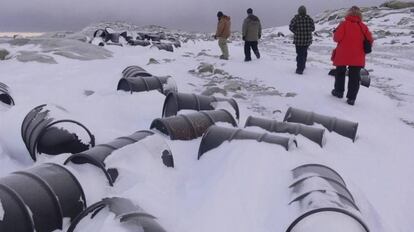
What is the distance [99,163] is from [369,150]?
3174 millimetres

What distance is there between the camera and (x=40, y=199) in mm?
2705

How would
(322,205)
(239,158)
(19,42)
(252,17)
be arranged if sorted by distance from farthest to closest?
(19,42), (252,17), (239,158), (322,205)

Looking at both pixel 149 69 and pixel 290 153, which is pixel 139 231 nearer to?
pixel 290 153

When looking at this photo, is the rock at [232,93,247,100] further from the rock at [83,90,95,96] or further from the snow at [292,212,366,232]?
the snow at [292,212,366,232]

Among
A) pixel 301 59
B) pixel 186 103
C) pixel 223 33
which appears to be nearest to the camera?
pixel 186 103

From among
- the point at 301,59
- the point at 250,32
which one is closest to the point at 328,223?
the point at 301,59

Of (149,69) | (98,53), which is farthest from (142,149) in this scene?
(98,53)

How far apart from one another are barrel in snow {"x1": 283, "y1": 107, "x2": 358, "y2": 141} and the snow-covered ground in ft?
0.40

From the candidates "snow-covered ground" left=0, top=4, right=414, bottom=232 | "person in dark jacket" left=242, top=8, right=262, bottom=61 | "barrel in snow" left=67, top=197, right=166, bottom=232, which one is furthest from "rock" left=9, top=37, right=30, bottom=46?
"barrel in snow" left=67, top=197, right=166, bottom=232

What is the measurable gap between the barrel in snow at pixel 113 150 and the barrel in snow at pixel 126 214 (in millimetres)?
526

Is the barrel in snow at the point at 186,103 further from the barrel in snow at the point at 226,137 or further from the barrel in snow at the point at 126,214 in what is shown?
the barrel in snow at the point at 126,214

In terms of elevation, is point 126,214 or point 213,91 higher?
point 126,214

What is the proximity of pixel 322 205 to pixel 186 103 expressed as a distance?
325 cm

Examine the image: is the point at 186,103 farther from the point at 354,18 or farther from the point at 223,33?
the point at 223,33
